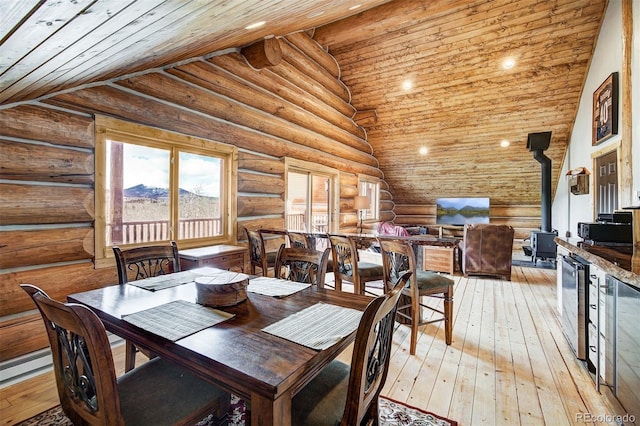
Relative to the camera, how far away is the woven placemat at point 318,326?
1.10 metres

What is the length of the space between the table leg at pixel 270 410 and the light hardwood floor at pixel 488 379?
145 cm

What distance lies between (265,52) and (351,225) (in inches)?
173

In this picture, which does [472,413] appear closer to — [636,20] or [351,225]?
[636,20]

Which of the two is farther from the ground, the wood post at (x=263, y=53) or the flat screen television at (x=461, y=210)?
the wood post at (x=263, y=53)

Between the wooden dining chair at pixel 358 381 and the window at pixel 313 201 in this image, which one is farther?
the window at pixel 313 201

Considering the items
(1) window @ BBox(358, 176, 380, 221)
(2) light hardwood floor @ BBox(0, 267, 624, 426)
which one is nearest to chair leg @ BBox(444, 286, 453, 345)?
(2) light hardwood floor @ BBox(0, 267, 624, 426)

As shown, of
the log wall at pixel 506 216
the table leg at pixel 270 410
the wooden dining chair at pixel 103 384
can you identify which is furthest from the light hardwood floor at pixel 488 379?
the log wall at pixel 506 216

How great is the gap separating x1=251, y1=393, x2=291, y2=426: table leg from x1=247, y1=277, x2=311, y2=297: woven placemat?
0.75 metres

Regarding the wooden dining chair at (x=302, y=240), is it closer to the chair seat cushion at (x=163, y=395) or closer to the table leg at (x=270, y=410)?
the chair seat cushion at (x=163, y=395)

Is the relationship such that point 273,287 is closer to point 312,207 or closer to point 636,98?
point 312,207

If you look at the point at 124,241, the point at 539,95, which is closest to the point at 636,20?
the point at 539,95

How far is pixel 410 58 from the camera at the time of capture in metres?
5.56

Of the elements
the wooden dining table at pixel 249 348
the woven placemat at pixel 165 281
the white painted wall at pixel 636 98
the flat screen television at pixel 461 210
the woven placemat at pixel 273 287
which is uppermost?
the white painted wall at pixel 636 98

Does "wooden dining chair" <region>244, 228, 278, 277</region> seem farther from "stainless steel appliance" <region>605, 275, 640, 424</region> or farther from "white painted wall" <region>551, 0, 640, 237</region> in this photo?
"white painted wall" <region>551, 0, 640, 237</region>
